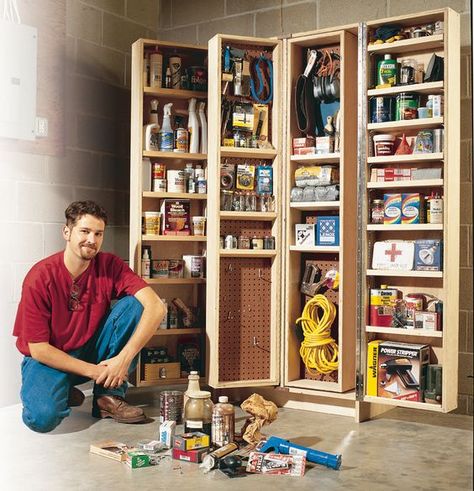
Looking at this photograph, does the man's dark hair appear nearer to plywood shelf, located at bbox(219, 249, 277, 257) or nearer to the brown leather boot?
plywood shelf, located at bbox(219, 249, 277, 257)

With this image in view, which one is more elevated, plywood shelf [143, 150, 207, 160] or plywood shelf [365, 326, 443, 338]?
plywood shelf [143, 150, 207, 160]

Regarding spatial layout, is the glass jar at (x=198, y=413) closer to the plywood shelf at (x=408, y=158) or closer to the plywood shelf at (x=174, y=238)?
the plywood shelf at (x=174, y=238)

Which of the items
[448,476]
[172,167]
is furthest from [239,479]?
[172,167]

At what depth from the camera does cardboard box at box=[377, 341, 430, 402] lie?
3.62 meters

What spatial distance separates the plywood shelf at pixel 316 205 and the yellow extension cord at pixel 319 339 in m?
0.50

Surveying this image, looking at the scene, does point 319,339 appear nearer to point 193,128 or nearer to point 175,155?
point 175,155

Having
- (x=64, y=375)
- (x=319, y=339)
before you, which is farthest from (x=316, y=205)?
(x=64, y=375)

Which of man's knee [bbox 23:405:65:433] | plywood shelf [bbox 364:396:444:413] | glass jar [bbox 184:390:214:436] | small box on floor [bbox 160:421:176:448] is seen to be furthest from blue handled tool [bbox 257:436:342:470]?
man's knee [bbox 23:405:65:433]

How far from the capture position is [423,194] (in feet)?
12.4

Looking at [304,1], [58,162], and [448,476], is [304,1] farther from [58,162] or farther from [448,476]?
[448,476]

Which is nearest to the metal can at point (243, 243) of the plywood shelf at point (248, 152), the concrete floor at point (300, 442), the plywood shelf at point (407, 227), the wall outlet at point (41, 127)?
the plywood shelf at point (248, 152)

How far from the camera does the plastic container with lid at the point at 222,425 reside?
3.13 m

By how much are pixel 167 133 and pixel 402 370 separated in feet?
6.22

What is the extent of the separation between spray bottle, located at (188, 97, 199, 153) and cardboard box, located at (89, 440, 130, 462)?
1.85 metres
